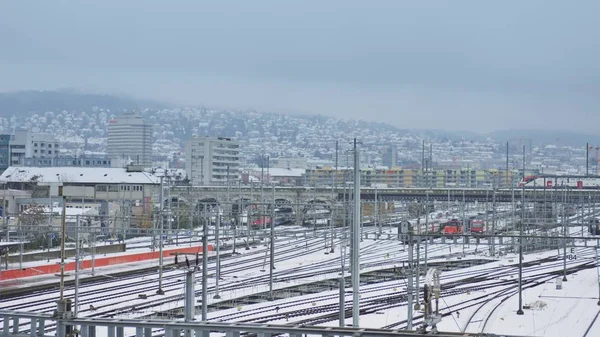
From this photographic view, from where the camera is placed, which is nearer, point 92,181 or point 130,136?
point 92,181

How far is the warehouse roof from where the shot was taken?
1953 inches

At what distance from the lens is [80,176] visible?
52.8m

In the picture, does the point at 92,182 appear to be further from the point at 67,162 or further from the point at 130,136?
the point at 130,136

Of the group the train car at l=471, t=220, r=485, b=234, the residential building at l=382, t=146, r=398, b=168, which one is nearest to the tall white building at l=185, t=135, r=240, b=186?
the residential building at l=382, t=146, r=398, b=168

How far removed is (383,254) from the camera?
27.7 metres

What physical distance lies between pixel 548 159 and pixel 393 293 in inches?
6433

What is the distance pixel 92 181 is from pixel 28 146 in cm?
5938

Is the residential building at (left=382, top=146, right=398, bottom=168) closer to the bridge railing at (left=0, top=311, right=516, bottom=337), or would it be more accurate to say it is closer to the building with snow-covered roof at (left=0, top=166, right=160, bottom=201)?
the building with snow-covered roof at (left=0, top=166, right=160, bottom=201)

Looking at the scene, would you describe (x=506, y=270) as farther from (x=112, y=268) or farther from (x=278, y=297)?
(x=112, y=268)

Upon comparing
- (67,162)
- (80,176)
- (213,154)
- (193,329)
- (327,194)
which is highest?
(213,154)

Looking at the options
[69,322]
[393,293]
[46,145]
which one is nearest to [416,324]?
[393,293]

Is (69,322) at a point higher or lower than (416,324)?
higher

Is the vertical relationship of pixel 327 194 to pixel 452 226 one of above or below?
above

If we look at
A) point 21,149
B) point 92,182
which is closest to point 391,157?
point 21,149
